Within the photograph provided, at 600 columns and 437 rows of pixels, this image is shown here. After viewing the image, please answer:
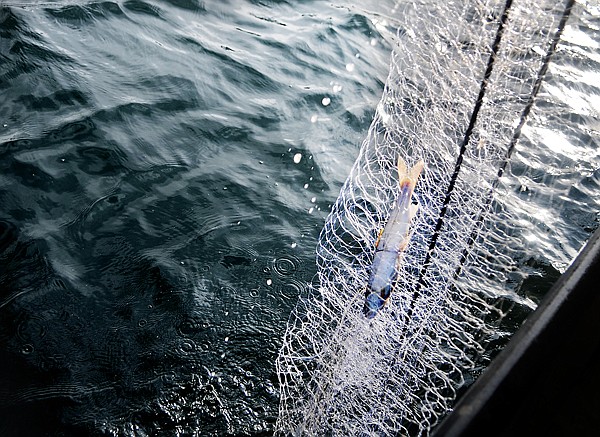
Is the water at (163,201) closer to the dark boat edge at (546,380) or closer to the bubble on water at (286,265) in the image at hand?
the bubble on water at (286,265)

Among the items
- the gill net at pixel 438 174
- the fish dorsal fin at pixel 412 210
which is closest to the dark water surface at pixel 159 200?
the gill net at pixel 438 174

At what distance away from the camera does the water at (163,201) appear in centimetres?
385

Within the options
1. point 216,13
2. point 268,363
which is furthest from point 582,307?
point 216,13

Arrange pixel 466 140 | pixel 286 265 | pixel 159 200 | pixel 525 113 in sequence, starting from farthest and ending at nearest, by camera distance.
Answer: pixel 159 200
pixel 286 265
pixel 525 113
pixel 466 140

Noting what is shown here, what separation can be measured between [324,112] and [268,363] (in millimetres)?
4022

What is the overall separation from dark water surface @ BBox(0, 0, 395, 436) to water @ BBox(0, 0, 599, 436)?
16 millimetres

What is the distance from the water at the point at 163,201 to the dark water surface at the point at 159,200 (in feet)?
0.05

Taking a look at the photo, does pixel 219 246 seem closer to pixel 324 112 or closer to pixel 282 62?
pixel 324 112

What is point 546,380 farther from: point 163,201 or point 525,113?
point 163,201

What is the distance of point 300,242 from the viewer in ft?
17.5

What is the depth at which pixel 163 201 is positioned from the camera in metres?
5.41

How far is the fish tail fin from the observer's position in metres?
2.67

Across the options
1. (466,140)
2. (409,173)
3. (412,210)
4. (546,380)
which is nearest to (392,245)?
(412,210)

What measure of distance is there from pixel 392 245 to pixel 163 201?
10.6 ft
